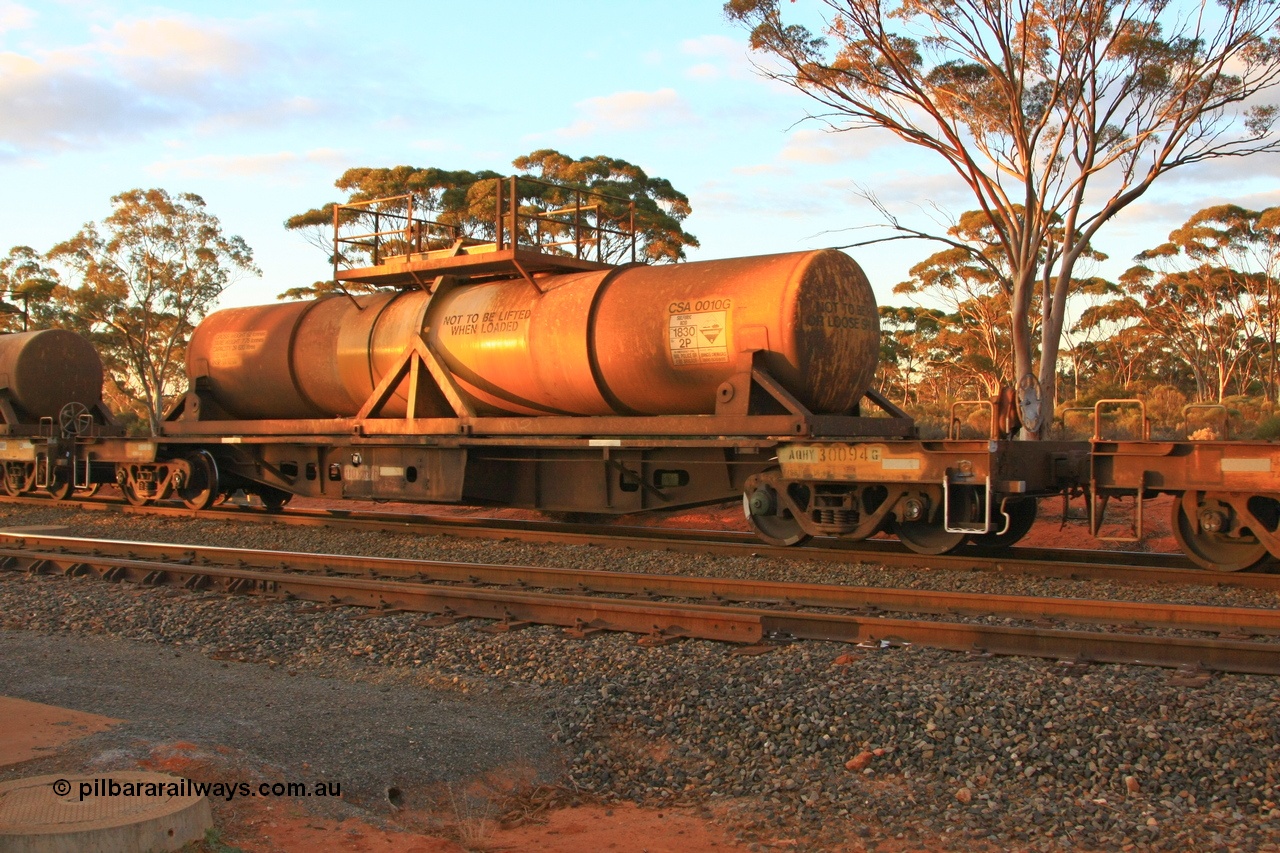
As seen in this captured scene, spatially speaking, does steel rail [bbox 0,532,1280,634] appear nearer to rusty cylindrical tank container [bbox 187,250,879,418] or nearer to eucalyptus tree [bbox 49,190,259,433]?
rusty cylindrical tank container [bbox 187,250,879,418]

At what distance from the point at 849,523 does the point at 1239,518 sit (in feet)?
11.0

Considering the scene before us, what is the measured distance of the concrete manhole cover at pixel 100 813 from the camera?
11.2 feet

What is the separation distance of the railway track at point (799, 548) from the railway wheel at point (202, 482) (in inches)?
8.2

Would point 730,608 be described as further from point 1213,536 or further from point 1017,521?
point 1213,536

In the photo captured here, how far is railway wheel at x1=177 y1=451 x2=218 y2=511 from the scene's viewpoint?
52.0 feet

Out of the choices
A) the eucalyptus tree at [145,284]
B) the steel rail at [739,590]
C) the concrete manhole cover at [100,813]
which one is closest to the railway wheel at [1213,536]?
the steel rail at [739,590]

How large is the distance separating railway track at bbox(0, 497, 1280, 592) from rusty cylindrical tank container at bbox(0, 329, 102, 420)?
5.16m

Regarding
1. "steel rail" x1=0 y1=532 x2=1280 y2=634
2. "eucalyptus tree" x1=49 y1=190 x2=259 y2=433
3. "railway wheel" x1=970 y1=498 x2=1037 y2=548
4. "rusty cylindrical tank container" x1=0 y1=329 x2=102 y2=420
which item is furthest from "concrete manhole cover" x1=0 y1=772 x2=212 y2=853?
"eucalyptus tree" x1=49 y1=190 x2=259 y2=433

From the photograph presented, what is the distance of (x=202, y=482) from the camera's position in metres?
16.0

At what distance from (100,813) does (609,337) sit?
8332 millimetres

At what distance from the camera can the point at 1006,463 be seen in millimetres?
9531

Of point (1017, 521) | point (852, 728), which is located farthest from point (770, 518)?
point (852, 728)

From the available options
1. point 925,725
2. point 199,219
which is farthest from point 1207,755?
point 199,219

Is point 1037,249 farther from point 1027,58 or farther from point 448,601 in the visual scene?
point 448,601
